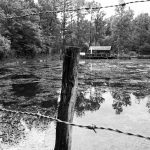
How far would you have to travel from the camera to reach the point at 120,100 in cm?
1091

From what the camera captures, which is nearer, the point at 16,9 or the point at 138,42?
the point at 16,9

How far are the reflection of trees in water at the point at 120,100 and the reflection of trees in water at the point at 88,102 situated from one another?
66 cm

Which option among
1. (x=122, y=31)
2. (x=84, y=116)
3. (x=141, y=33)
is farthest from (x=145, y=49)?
(x=84, y=116)

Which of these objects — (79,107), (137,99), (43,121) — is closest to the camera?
(43,121)

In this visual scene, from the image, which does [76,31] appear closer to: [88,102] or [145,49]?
[145,49]

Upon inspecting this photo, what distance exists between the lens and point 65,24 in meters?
60.2

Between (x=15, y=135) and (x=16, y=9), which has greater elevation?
(x=16, y=9)

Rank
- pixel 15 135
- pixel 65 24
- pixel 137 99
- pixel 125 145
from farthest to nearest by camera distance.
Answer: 1. pixel 65 24
2. pixel 137 99
3. pixel 15 135
4. pixel 125 145

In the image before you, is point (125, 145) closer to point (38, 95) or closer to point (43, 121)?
point (43, 121)

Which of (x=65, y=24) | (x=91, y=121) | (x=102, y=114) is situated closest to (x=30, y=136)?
(x=91, y=121)

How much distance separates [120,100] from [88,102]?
59.4 inches

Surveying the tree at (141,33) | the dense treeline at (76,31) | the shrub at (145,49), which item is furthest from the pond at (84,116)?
the tree at (141,33)

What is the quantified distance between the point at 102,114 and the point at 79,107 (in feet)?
3.82

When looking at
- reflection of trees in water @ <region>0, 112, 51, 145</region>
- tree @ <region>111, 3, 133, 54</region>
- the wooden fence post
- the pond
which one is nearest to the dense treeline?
tree @ <region>111, 3, 133, 54</region>
